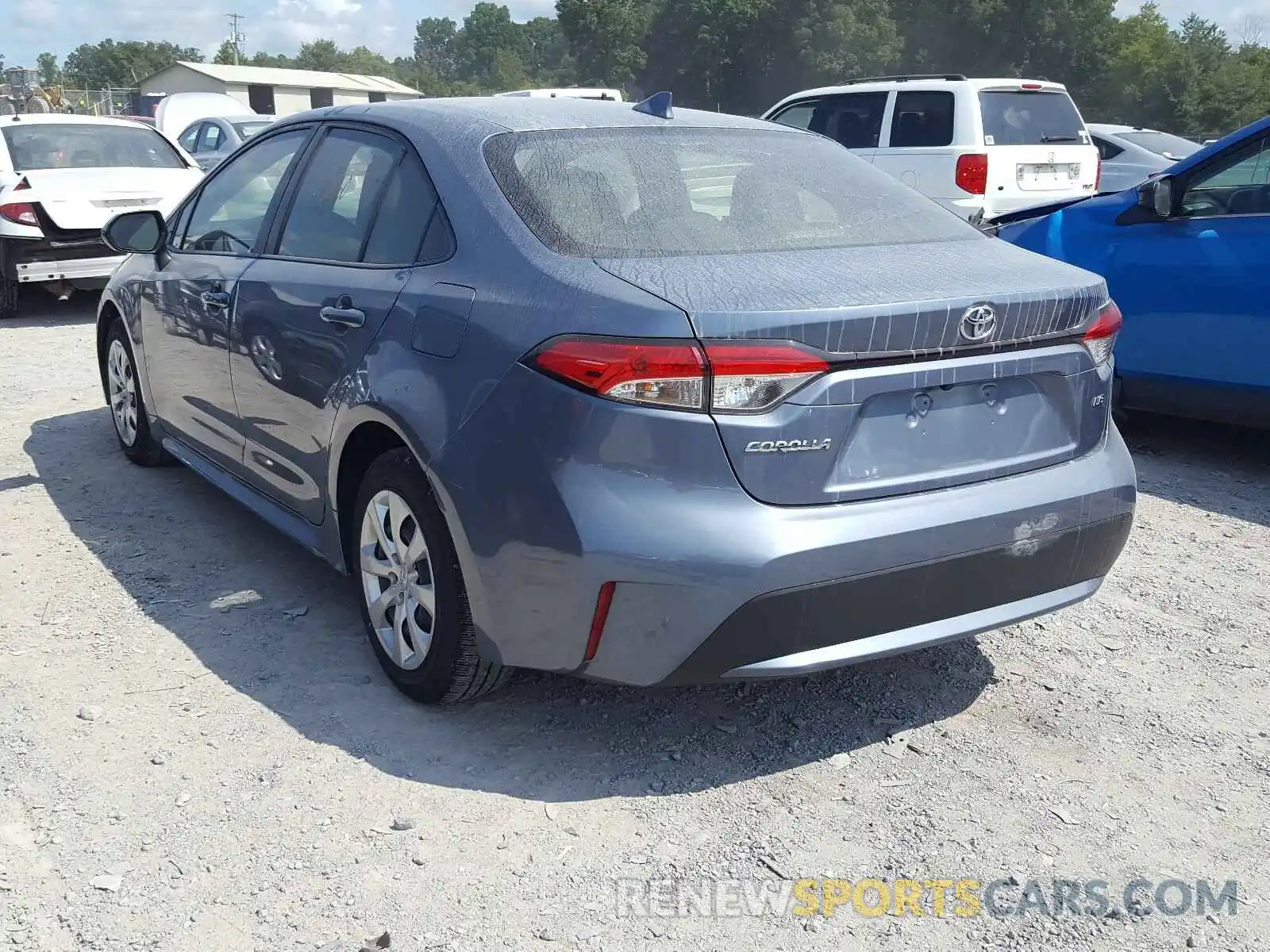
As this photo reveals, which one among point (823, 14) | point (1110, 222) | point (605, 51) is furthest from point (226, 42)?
point (1110, 222)

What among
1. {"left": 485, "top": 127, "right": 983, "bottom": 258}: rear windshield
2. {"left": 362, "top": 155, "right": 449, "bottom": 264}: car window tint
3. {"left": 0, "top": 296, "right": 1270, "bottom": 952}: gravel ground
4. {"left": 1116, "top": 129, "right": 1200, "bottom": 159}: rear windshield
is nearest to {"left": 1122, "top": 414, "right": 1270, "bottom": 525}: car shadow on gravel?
{"left": 0, "top": 296, "right": 1270, "bottom": 952}: gravel ground

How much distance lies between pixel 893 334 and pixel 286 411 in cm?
205

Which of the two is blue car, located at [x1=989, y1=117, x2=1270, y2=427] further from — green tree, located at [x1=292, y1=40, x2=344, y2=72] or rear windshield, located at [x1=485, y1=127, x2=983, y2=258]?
green tree, located at [x1=292, y1=40, x2=344, y2=72]

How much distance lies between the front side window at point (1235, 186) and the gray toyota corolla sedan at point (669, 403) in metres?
2.62

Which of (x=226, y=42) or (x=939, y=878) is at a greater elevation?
(x=226, y=42)

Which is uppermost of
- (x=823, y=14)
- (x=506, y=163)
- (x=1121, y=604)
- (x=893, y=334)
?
(x=823, y=14)

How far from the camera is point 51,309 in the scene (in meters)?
11.1

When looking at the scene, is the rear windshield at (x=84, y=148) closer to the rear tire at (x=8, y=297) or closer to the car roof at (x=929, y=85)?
the rear tire at (x=8, y=297)

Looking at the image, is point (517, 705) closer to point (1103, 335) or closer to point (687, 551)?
point (687, 551)

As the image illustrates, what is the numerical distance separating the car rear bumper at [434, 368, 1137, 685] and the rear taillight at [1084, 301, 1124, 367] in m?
0.38

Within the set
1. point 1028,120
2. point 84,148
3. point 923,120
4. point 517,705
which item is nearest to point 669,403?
point 517,705

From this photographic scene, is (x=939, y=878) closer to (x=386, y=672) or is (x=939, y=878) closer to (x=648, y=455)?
(x=648, y=455)

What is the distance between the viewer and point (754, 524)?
273 centimetres

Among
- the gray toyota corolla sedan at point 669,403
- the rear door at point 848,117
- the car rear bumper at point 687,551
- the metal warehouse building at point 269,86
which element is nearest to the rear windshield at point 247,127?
the rear door at point 848,117
